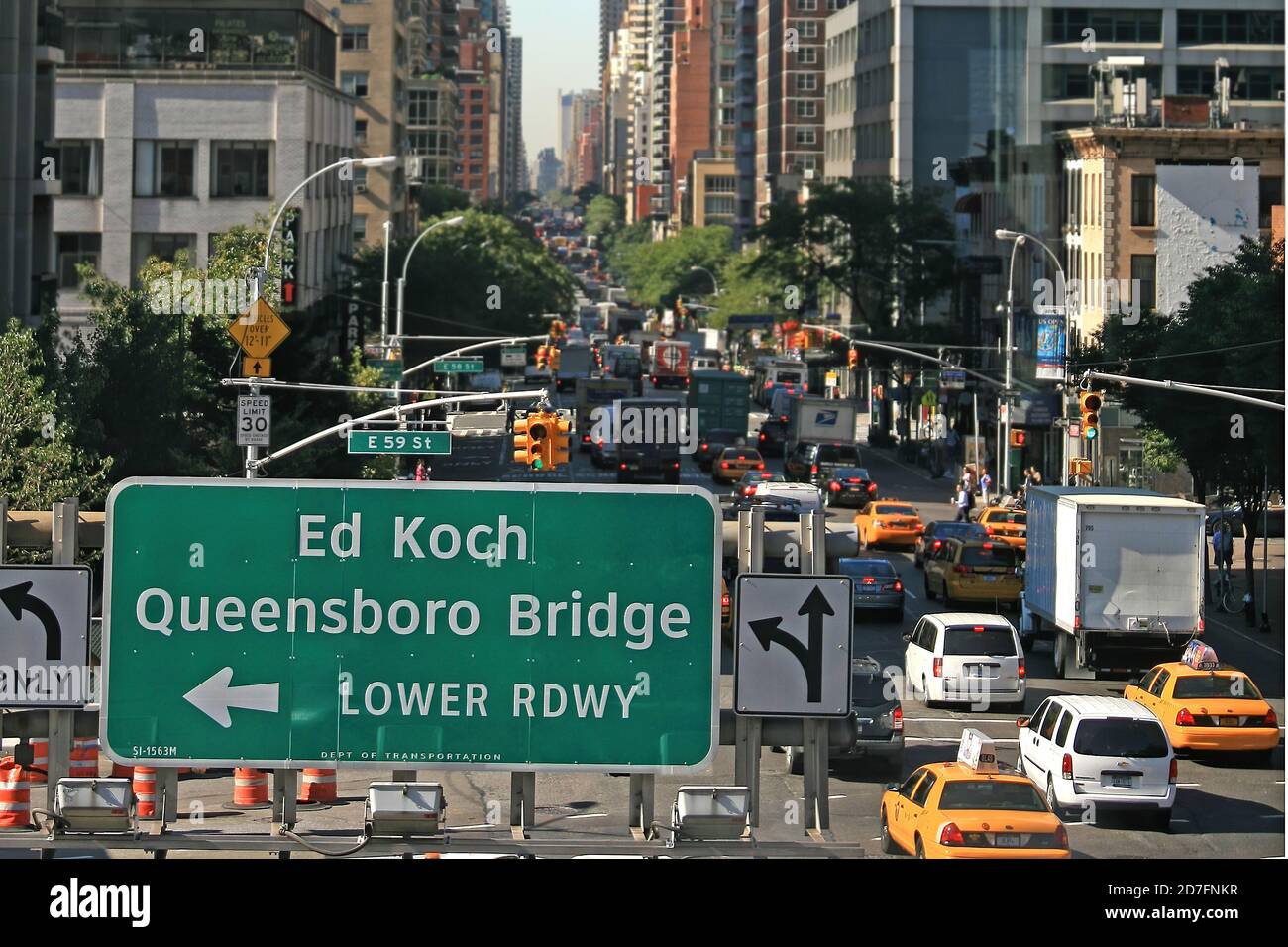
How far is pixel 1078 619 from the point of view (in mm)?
35094

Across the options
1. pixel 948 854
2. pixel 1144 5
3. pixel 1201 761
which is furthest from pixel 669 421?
pixel 948 854

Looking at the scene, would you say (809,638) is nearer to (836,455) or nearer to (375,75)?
(836,455)

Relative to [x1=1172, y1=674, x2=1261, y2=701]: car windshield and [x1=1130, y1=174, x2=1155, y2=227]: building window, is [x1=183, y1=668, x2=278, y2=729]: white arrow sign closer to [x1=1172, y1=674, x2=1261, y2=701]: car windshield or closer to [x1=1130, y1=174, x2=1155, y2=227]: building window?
[x1=1172, y1=674, x2=1261, y2=701]: car windshield

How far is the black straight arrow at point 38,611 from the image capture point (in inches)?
476

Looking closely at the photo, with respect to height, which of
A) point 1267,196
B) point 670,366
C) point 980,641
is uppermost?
point 1267,196

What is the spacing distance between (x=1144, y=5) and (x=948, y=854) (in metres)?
91.3

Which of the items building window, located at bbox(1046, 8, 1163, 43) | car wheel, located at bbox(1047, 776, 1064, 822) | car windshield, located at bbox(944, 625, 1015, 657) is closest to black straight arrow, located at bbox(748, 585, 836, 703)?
car wheel, located at bbox(1047, 776, 1064, 822)

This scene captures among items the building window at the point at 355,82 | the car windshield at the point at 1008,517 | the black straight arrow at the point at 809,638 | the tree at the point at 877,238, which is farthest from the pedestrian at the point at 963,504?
the building window at the point at 355,82

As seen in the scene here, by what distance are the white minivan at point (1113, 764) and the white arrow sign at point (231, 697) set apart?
14284 mm

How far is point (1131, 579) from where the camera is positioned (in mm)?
35031

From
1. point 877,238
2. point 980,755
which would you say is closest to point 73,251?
point 877,238

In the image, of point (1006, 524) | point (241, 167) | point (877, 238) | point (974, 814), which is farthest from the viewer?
point (877, 238)

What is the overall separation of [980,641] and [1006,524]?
21935 millimetres
